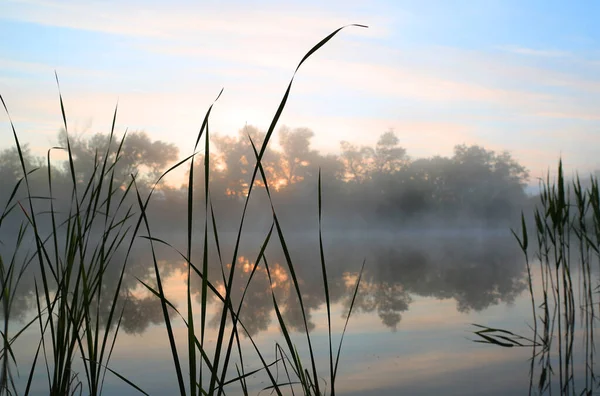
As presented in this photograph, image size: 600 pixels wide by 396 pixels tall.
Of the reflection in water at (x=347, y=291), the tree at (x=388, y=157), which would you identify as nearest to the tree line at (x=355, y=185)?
the tree at (x=388, y=157)

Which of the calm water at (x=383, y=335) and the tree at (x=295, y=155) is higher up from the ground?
the tree at (x=295, y=155)

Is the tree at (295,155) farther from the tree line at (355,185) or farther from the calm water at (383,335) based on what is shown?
the calm water at (383,335)

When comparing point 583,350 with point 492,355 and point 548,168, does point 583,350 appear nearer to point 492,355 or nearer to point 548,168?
point 492,355

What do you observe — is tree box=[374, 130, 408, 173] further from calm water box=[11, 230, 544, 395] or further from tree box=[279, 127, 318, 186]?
calm water box=[11, 230, 544, 395]

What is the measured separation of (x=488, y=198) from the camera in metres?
40.4

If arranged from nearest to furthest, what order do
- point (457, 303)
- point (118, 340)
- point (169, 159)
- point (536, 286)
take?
1. point (118, 340)
2. point (457, 303)
3. point (536, 286)
4. point (169, 159)

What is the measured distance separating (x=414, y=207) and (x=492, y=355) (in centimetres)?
4023

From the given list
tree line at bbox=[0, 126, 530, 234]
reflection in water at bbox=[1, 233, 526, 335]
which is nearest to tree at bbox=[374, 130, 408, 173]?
tree line at bbox=[0, 126, 530, 234]

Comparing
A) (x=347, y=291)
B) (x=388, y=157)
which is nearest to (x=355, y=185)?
(x=388, y=157)

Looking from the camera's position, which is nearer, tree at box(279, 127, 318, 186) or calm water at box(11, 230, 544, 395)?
calm water at box(11, 230, 544, 395)

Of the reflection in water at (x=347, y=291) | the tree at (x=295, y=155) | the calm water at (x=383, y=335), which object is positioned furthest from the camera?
the tree at (x=295, y=155)

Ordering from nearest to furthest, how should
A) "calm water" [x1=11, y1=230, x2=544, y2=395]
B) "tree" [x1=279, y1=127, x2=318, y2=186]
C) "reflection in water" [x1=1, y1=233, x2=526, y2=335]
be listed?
"calm water" [x1=11, y1=230, x2=544, y2=395] → "reflection in water" [x1=1, y1=233, x2=526, y2=335] → "tree" [x1=279, y1=127, x2=318, y2=186]

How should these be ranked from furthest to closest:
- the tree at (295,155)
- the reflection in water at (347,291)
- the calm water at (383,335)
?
the tree at (295,155), the reflection in water at (347,291), the calm water at (383,335)

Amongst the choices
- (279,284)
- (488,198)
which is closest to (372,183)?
(488,198)
